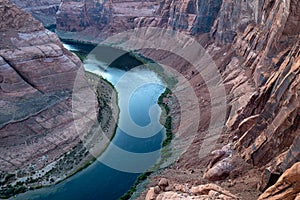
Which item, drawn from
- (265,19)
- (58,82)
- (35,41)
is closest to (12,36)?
(35,41)

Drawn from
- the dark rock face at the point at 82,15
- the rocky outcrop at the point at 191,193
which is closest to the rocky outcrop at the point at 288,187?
the rocky outcrop at the point at 191,193

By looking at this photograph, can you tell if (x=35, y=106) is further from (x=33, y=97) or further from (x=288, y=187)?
(x=288, y=187)

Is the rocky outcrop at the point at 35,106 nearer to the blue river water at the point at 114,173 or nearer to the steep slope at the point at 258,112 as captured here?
the blue river water at the point at 114,173

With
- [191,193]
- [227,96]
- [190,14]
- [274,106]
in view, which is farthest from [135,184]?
[190,14]

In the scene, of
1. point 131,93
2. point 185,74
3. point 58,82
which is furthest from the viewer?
point 185,74

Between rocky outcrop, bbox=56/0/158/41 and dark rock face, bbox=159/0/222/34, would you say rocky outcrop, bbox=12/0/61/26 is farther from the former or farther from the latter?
dark rock face, bbox=159/0/222/34

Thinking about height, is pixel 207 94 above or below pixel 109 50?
above

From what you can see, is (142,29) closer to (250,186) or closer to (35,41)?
(35,41)
